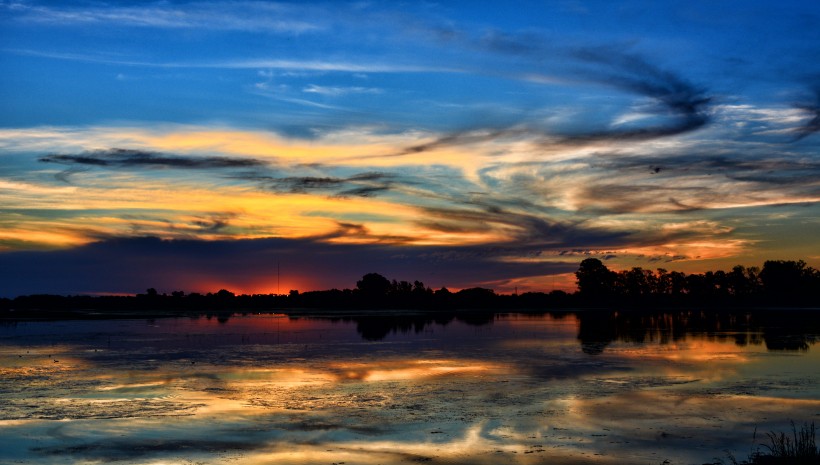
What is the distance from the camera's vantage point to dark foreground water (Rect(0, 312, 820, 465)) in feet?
60.3

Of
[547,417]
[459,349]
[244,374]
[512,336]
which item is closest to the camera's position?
[547,417]

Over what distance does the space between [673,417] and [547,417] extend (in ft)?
11.8

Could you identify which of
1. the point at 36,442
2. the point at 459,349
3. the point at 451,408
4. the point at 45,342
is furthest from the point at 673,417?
the point at 45,342

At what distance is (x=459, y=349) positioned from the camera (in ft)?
154

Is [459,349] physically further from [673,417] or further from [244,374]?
[673,417]

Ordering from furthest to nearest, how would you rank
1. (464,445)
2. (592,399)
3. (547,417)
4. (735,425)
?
(592,399), (547,417), (735,425), (464,445)

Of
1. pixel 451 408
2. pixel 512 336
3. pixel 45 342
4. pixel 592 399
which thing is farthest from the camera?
pixel 512 336

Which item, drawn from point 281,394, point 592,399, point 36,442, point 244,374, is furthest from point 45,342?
point 592,399

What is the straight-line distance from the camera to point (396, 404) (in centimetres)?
2481

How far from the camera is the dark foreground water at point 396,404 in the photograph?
18.4 meters

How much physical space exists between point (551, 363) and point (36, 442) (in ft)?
79.1

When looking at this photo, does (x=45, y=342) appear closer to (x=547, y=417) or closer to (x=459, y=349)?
(x=459, y=349)

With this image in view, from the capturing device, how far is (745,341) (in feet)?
172

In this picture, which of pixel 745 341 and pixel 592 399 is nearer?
pixel 592 399
